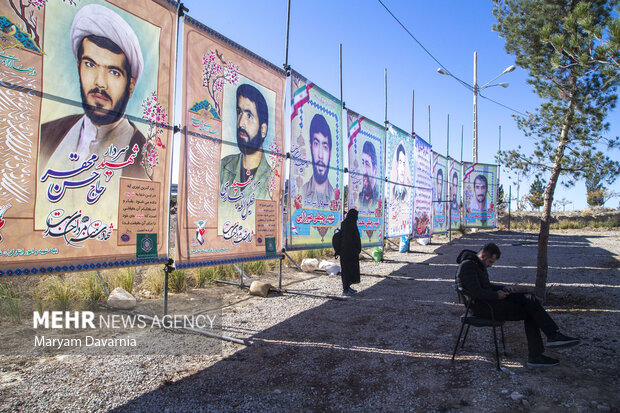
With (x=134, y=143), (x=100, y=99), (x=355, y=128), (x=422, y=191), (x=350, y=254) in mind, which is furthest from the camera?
(x=422, y=191)

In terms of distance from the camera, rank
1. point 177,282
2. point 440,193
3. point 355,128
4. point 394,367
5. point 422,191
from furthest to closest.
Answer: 1. point 440,193
2. point 422,191
3. point 355,128
4. point 177,282
5. point 394,367

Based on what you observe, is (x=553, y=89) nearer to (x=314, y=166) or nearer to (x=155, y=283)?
(x=314, y=166)

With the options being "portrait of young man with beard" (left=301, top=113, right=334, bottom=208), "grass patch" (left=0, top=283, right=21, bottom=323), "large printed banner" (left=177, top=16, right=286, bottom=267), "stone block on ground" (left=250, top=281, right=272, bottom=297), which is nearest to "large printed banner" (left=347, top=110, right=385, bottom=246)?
"portrait of young man with beard" (left=301, top=113, right=334, bottom=208)

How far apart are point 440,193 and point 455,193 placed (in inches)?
97.9

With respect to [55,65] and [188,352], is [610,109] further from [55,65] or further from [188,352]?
[55,65]

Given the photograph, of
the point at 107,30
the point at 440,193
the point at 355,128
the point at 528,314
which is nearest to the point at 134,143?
the point at 107,30

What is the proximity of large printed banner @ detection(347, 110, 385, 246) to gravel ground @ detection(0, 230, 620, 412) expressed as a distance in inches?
181

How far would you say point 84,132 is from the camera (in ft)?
12.8

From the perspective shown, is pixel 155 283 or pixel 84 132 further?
pixel 155 283

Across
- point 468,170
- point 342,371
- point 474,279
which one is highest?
point 468,170

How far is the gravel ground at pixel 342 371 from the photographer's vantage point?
284 centimetres

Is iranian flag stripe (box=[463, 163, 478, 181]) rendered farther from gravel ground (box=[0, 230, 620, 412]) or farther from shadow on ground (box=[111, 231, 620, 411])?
gravel ground (box=[0, 230, 620, 412])

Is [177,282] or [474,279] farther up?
[474,279]

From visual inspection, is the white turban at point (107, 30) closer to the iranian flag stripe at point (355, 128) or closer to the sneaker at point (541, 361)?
the sneaker at point (541, 361)
